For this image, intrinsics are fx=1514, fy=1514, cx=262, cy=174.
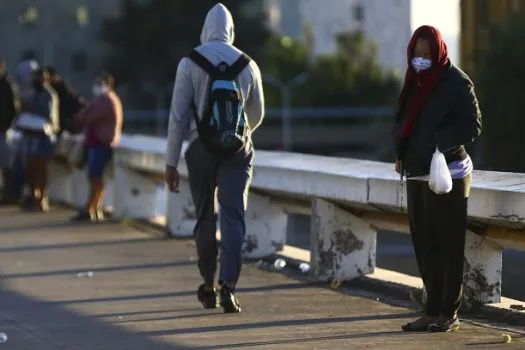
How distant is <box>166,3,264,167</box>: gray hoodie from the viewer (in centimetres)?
923

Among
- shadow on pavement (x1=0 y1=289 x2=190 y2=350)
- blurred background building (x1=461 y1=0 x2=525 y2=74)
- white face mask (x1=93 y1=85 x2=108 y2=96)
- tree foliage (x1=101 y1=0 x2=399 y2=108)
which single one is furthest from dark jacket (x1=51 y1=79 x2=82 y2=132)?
tree foliage (x1=101 y1=0 x2=399 y2=108)

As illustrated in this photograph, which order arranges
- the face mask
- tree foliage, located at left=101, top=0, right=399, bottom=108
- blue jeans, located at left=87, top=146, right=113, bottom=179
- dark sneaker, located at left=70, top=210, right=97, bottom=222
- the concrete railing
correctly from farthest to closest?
tree foliage, located at left=101, top=0, right=399, bottom=108
the face mask
blue jeans, located at left=87, top=146, right=113, bottom=179
dark sneaker, located at left=70, top=210, right=97, bottom=222
the concrete railing

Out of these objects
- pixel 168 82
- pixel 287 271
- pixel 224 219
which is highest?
pixel 224 219

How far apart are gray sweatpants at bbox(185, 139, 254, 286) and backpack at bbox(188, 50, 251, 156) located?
12 cm

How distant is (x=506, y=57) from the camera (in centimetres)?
3788

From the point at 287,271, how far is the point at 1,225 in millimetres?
5292

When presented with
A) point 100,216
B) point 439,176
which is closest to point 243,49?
point 100,216

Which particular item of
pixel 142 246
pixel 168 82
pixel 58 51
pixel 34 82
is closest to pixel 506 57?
pixel 34 82

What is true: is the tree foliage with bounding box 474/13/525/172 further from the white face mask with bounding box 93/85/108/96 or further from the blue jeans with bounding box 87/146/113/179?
the blue jeans with bounding box 87/146/113/179

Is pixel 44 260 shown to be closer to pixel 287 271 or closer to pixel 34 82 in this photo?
pixel 287 271

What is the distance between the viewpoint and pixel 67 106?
18609 mm

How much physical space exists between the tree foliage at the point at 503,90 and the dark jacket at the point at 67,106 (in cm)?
1817

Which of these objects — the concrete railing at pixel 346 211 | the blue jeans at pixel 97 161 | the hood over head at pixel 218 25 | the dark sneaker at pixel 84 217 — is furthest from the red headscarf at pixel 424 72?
the blue jeans at pixel 97 161

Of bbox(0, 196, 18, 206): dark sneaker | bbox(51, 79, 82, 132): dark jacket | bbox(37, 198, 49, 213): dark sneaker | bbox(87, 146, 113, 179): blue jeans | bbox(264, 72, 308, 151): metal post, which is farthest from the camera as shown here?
bbox(264, 72, 308, 151): metal post
